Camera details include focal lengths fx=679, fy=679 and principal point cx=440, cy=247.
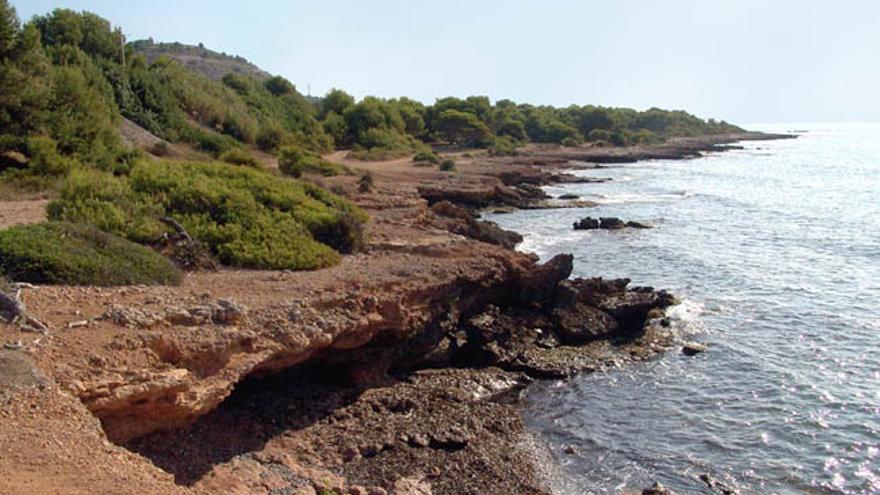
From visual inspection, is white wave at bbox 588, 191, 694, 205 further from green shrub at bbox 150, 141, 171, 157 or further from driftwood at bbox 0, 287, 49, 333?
driftwood at bbox 0, 287, 49, 333

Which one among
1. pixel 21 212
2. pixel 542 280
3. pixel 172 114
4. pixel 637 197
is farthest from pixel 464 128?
pixel 21 212

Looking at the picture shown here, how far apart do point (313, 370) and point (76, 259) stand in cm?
477

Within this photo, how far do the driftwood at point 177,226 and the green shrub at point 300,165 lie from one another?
60.3 ft

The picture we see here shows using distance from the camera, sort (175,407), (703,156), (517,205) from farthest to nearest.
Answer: (703,156) → (517,205) → (175,407)

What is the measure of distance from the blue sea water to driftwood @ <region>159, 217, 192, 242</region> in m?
8.41

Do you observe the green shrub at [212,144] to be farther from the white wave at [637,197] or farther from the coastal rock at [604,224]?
the white wave at [637,197]

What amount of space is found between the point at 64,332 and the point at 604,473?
8943 millimetres

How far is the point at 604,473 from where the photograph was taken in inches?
473

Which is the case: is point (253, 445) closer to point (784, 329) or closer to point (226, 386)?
point (226, 386)

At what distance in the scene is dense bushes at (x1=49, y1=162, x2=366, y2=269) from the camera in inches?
602

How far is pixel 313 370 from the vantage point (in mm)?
13641

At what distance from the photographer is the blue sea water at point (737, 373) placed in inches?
485

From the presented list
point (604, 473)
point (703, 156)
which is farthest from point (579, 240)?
point (703, 156)

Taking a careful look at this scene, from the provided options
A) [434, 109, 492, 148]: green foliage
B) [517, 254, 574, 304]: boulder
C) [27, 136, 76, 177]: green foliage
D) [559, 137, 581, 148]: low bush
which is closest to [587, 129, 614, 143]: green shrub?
[559, 137, 581, 148]: low bush
